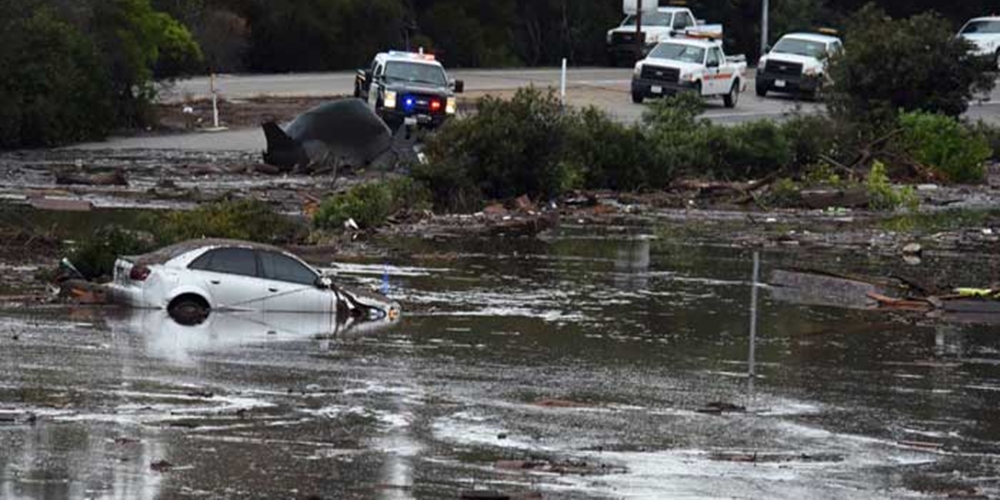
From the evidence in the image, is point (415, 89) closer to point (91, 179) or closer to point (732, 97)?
point (91, 179)

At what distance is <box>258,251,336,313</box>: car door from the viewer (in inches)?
1046

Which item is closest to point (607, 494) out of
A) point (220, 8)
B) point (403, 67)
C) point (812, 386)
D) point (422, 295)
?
point (812, 386)

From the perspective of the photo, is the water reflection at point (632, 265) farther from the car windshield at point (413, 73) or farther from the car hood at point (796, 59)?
the car hood at point (796, 59)

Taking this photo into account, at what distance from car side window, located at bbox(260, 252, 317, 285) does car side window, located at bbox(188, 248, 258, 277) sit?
14 cm

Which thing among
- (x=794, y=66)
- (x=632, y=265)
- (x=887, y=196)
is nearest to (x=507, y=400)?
(x=632, y=265)

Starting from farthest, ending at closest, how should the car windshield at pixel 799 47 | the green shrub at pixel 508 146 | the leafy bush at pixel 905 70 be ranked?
the car windshield at pixel 799 47 → the leafy bush at pixel 905 70 → the green shrub at pixel 508 146

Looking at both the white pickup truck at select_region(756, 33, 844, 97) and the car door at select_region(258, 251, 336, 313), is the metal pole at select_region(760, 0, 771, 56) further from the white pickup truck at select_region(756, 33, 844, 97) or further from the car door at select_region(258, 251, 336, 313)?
the car door at select_region(258, 251, 336, 313)

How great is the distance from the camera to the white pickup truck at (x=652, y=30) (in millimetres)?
78688

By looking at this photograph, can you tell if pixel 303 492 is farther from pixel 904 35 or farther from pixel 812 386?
pixel 904 35

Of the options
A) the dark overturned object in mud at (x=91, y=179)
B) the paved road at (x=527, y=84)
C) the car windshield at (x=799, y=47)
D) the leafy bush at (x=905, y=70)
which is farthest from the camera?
the car windshield at (x=799, y=47)

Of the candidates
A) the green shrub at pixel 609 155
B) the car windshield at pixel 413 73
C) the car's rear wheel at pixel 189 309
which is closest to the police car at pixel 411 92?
the car windshield at pixel 413 73

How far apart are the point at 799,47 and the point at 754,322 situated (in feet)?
143

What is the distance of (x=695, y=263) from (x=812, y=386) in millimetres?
13262

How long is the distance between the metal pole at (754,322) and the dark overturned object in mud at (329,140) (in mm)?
12969
